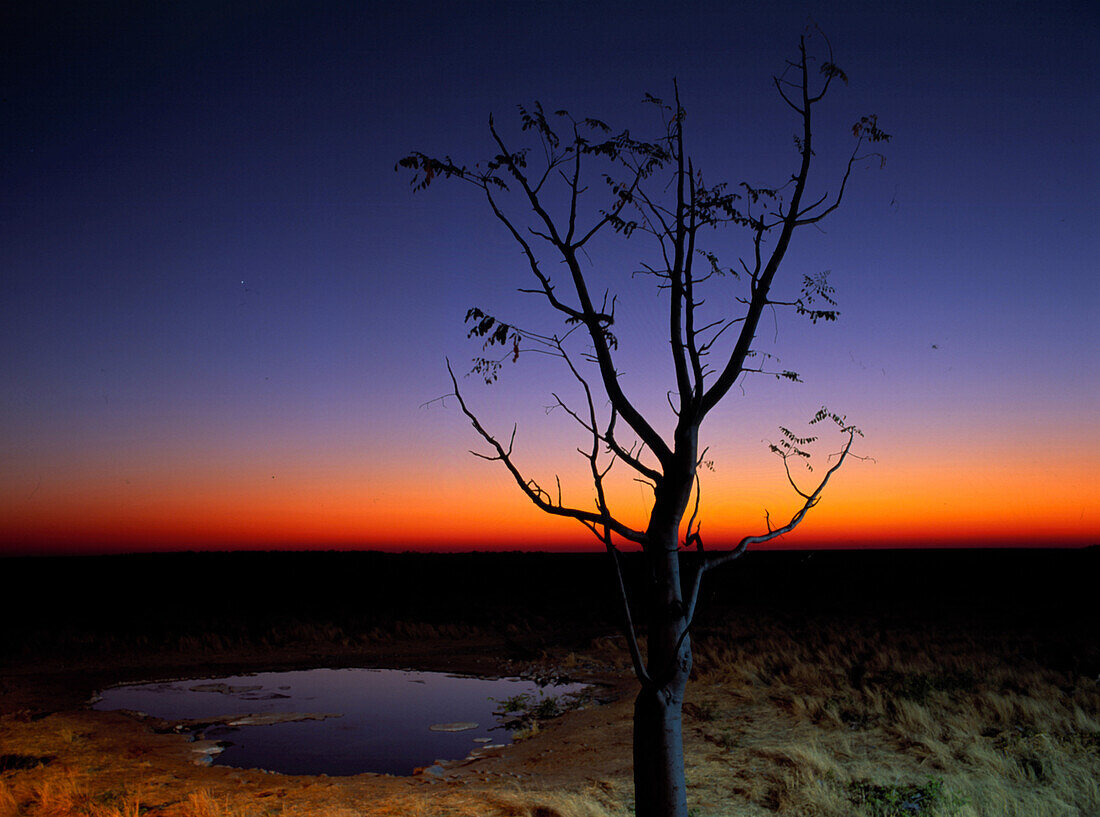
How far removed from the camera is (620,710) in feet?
48.2

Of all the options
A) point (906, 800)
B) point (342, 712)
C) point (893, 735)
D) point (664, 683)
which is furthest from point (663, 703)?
point (342, 712)

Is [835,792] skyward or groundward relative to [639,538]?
groundward

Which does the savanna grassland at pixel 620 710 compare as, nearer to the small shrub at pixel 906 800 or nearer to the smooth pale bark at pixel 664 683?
the small shrub at pixel 906 800

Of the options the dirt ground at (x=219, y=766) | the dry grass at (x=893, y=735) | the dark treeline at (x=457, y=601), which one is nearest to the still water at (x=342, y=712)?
the dirt ground at (x=219, y=766)

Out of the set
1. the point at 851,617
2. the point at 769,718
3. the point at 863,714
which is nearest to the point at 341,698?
the point at 769,718

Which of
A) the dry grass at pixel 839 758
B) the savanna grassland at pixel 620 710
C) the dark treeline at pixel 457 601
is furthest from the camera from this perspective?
the dark treeline at pixel 457 601

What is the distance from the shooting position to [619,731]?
13016mm

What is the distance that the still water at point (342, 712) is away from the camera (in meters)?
11.9

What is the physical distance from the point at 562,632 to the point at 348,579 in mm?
38695

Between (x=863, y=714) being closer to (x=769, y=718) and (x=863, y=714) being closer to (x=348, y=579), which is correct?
(x=769, y=718)

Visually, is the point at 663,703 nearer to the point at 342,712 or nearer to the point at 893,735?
the point at 893,735

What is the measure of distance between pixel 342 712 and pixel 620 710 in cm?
574

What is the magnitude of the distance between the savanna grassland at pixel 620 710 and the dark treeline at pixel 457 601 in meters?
0.36

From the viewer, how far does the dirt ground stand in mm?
9383
